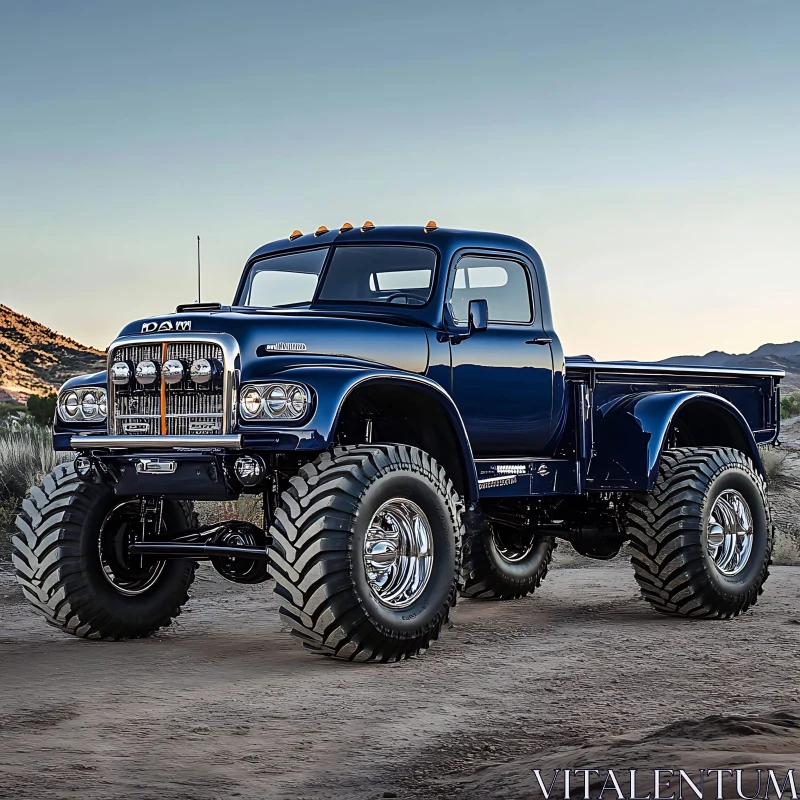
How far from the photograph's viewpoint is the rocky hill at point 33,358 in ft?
189

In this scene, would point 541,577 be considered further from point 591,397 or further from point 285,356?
point 285,356

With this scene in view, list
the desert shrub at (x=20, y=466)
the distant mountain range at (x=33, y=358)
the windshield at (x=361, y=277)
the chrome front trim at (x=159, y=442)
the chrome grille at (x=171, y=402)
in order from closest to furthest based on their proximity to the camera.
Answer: the chrome front trim at (x=159, y=442)
the chrome grille at (x=171, y=402)
the windshield at (x=361, y=277)
the desert shrub at (x=20, y=466)
the distant mountain range at (x=33, y=358)

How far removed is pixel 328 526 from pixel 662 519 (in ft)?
11.2

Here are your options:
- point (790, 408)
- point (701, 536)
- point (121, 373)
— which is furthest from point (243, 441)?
point (790, 408)

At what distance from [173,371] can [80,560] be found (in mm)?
1622

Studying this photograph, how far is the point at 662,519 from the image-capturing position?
9547 mm

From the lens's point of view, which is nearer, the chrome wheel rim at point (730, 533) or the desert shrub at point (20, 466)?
the chrome wheel rim at point (730, 533)

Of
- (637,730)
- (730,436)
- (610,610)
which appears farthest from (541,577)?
(637,730)

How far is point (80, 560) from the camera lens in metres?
8.32

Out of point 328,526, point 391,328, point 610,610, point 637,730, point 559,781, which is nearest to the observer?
point 559,781

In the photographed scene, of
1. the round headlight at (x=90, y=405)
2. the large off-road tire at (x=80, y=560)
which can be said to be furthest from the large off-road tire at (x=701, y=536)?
the round headlight at (x=90, y=405)

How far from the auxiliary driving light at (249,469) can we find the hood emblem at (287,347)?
70 centimetres

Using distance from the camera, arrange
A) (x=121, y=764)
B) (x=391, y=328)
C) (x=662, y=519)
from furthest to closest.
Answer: (x=662, y=519) → (x=391, y=328) → (x=121, y=764)

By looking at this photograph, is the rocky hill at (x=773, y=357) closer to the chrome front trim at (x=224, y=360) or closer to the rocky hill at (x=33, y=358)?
the rocky hill at (x=33, y=358)
